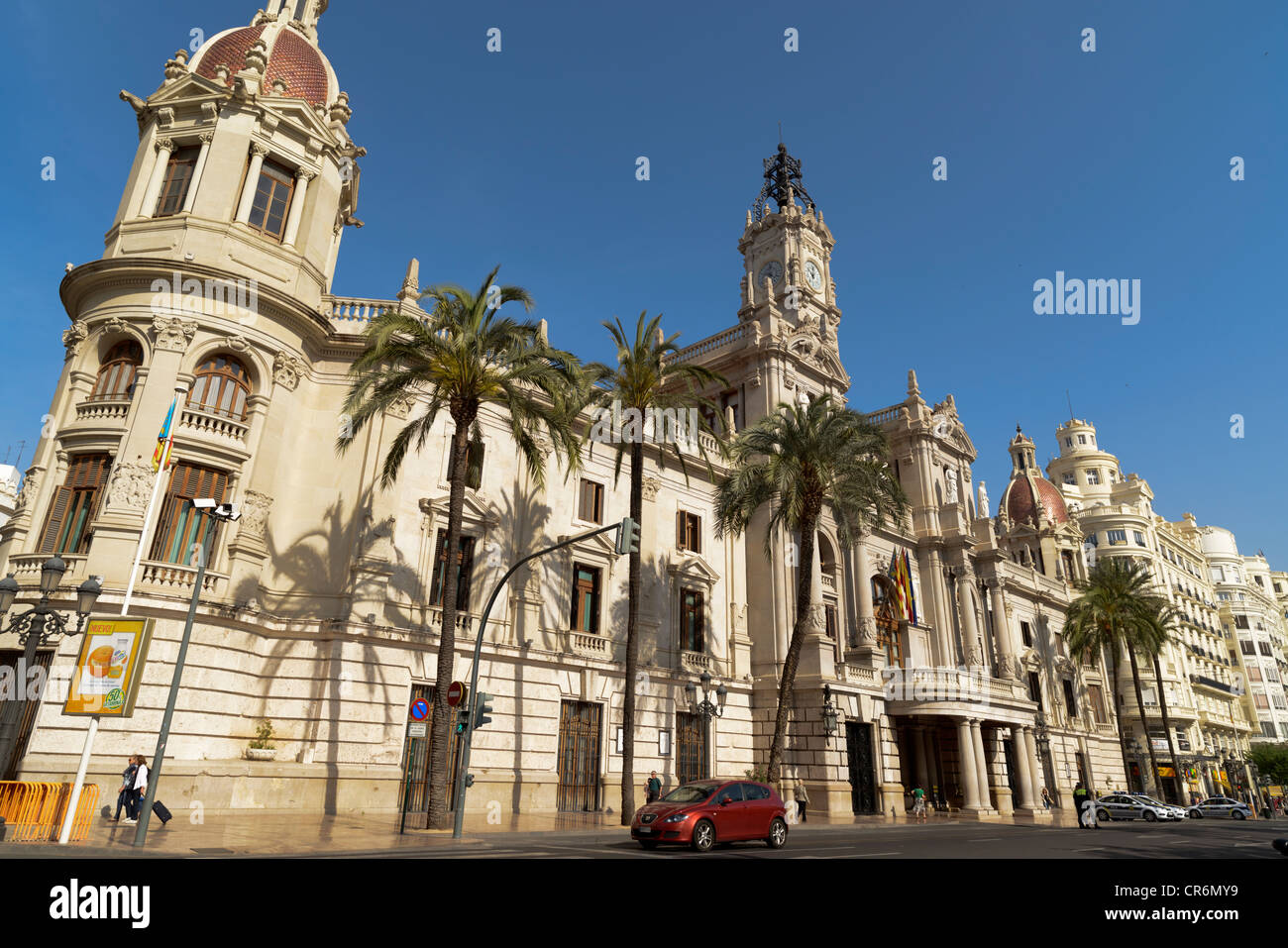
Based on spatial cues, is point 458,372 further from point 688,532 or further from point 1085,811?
point 1085,811

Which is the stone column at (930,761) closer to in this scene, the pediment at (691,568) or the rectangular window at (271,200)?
the pediment at (691,568)

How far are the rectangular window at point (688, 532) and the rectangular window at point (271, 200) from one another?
19569mm

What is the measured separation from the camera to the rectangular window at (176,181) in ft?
85.4

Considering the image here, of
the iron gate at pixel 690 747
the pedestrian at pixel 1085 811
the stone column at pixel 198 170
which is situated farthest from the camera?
the iron gate at pixel 690 747

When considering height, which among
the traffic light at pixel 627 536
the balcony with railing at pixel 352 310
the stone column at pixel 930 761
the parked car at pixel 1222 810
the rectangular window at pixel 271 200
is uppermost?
the rectangular window at pixel 271 200

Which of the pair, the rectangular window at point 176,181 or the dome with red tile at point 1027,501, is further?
the dome with red tile at point 1027,501

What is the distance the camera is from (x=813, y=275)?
4853 centimetres

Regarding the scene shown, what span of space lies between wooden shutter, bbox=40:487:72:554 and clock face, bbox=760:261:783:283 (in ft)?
124

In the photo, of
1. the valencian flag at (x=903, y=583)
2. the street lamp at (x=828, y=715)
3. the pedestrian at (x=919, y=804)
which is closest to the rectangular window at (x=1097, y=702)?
the valencian flag at (x=903, y=583)

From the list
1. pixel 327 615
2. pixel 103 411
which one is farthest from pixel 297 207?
pixel 327 615

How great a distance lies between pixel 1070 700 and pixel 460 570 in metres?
53.0

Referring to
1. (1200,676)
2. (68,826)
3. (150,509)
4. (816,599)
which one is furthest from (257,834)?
(1200,676)

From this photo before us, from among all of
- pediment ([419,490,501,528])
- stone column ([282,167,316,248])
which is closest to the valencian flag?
pediment ([419,490,501,528])

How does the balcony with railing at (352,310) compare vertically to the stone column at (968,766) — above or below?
above
